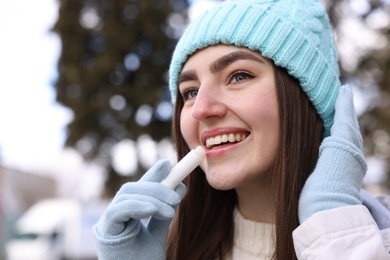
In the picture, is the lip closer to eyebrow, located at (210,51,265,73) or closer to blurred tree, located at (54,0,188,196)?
eyebrow, located at (210,51,265,73)

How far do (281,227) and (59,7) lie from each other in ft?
37.2

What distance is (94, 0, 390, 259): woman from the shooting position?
60.9 inches

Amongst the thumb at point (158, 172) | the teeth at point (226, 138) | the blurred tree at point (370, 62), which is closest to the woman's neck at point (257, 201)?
the teeth at point (226, 138)

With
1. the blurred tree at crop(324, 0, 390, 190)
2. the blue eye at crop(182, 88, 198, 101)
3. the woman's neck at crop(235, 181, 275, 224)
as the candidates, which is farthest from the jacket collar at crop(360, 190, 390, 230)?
the blurred tree at crop(324, 0, 390, 190)

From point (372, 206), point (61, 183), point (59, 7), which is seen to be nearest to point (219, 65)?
point (372, 206)

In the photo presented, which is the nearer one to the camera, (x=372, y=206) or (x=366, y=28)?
(x=372, y=206)

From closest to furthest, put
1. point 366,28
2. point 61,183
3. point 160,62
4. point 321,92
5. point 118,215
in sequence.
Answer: point 118,215, point 321,92, point 366,28, point 160,62, point 61,183

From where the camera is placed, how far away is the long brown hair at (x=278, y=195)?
1.67 metres

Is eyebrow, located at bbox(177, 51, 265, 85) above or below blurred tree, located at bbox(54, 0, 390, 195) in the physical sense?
above

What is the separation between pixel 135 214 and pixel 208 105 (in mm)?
421

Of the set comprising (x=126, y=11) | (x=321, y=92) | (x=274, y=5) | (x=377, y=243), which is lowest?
(x=126, y=11)

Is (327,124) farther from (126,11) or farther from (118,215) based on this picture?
(126,11)

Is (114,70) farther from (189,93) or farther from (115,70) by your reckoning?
(189,93)

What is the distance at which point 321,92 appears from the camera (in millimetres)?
1771
